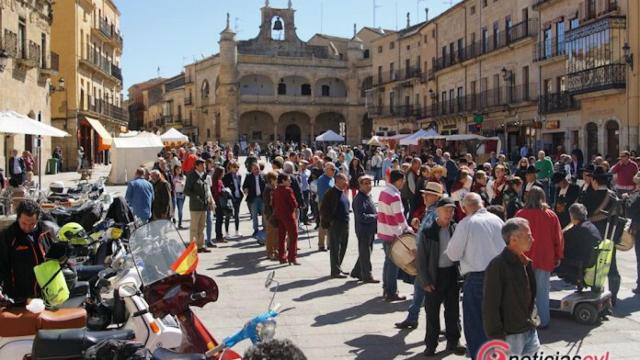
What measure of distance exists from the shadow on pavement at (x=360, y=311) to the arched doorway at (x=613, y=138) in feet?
72.5

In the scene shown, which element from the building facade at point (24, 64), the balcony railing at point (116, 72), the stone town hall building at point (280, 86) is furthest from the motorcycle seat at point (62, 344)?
the stone town hall building at point (280, 86)

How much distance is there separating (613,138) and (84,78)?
30.5 metres

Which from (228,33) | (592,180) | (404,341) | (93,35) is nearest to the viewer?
(404,341)

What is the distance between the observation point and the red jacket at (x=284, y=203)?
11.1 metres

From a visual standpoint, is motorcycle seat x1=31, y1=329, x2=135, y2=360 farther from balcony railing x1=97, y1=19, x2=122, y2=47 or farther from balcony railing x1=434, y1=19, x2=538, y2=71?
balcony railing x1=97, y1=19, x2=122, y2=47

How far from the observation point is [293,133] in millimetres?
70125

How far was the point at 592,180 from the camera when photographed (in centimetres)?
946

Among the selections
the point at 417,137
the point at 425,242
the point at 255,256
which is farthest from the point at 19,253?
the point at 417,137

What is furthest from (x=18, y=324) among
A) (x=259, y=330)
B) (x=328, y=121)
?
(x=328, y=121)

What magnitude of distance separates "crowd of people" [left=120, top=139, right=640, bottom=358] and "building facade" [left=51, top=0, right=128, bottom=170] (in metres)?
23.8

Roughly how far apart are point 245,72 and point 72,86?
29241 millimetres

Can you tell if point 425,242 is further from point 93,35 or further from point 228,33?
point 228,33

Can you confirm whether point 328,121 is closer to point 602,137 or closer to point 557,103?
point 557,103

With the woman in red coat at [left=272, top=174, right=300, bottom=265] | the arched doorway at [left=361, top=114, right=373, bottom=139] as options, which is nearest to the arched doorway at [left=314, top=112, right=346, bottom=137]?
the arched doorway at [left=361, top=114, right=373, bottom=139]
